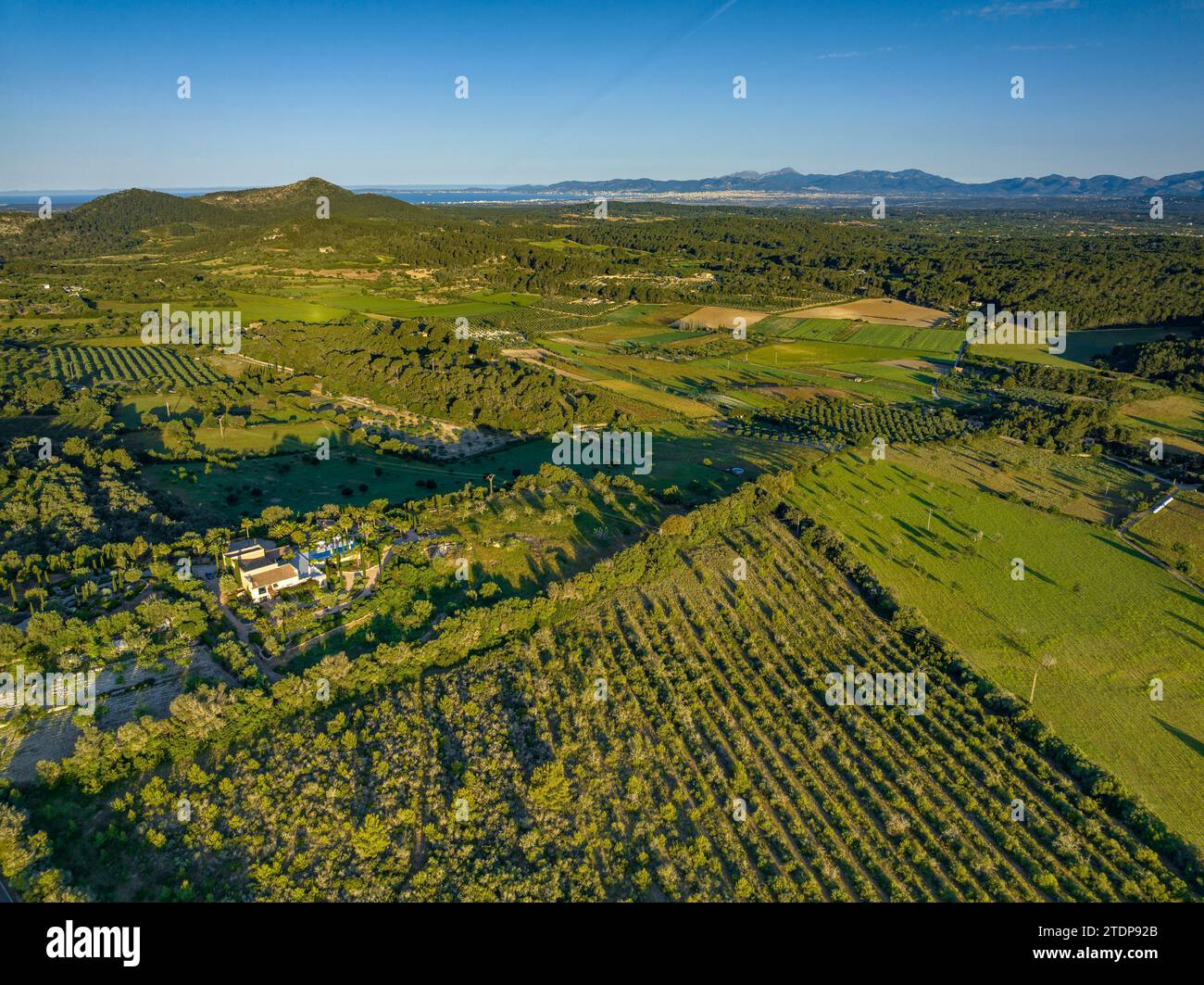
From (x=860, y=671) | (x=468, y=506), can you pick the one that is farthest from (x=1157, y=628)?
(x=468, y=506)

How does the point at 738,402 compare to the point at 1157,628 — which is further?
the point at 738,402

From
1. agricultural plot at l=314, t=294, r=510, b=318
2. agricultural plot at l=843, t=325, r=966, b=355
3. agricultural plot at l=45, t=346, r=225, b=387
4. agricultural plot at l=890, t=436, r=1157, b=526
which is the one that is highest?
agricultural plot at l=314, t=294, r=510, b=318

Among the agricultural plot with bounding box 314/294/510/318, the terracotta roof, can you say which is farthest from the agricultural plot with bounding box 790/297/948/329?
the terracotta roof

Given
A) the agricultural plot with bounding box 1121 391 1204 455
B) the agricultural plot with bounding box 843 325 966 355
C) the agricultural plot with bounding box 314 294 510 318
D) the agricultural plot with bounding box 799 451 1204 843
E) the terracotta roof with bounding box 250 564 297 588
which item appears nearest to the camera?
the agricultural plot with bounding box 799 451 1204 843

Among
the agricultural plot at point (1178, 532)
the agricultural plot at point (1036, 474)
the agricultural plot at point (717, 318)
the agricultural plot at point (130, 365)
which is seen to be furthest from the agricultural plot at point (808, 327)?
the agricultural plot at point (130, 365)

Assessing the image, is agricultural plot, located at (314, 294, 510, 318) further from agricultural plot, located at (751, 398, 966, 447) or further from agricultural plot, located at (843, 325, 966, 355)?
agricultural plot, located at (751, 398, 966, 447)
